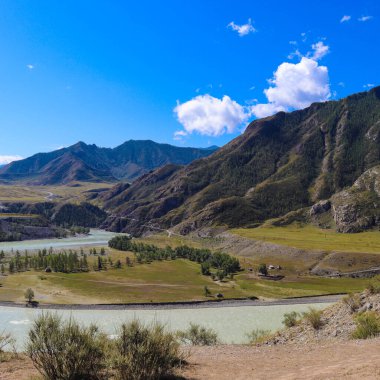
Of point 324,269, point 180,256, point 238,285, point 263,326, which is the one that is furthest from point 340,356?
point 180,256

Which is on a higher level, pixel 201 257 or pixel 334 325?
pixel 334 325

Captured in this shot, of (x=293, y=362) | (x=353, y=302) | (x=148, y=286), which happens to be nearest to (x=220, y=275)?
(x=148, y=286)

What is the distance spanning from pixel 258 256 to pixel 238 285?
145ft

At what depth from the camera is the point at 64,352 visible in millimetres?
17156

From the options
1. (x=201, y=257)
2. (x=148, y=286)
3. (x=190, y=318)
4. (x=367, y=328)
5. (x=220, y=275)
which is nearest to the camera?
(x=367, y=328)

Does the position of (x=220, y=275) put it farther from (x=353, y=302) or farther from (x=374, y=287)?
(x=374, y=287)

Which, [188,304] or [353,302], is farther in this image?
[188,304]

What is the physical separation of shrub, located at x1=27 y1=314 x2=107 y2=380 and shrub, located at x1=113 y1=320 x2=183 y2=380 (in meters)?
1.52

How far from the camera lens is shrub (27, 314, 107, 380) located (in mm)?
16906

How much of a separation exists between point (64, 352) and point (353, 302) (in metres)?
25.2

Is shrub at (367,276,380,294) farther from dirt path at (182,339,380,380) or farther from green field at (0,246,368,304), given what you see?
green field at (0,246,368,304)

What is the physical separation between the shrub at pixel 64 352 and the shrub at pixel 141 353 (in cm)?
152

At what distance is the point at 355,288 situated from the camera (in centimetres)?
10706

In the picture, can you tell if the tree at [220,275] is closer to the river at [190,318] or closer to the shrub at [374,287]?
the river at [190,318]
